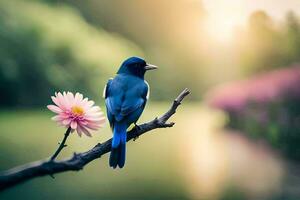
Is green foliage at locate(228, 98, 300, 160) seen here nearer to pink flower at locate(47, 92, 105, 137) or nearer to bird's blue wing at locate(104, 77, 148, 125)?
bird's blue wing at locate(104, 77, 148, 125)

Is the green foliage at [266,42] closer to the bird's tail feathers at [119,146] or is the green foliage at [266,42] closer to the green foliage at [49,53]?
the green foliage at [49,53]

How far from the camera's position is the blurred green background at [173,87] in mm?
Result: 1774

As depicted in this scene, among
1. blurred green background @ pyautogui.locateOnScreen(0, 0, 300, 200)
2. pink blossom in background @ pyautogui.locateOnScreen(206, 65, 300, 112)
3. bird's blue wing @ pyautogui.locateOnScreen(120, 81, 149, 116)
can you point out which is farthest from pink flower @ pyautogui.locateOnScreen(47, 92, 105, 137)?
pink blossom in background @ pyautogui.locateOnScreen(206, 65, 300, 112)

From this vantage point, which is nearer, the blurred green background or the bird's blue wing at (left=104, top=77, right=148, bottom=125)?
the bird's blue wing at (left=104, top=77, right=148, bottom=125)

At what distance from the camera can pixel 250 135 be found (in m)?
1.86

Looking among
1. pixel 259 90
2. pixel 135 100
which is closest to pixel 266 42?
pixel 259 90

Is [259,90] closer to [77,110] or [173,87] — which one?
[173,87]

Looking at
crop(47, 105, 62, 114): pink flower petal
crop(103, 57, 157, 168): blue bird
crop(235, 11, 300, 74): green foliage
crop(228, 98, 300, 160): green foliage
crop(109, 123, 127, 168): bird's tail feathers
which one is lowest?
crop(109, 123, 127, 168): bird's tail feathers

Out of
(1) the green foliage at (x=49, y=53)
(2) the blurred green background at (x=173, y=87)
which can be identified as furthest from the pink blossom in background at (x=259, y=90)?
(1) the green foliage at (x=49, y=53)

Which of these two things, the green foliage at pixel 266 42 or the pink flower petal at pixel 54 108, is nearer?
the pink flower petal at pixel 54 108

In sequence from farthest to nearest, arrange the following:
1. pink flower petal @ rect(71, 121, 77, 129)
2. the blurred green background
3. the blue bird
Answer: the blurred green background < the blue bird < pink flower petal @ rect(71, 121, 77, 129)

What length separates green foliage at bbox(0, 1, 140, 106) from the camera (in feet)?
5.84

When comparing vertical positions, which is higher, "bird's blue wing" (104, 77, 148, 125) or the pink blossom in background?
the pink blossom in background

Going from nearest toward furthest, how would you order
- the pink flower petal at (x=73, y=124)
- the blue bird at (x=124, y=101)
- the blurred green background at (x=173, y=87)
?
the pink flower petal at (x=73, y=124) → the blue bird at (x=124, y=101) → the blurred green background at (x=173, y=87)
